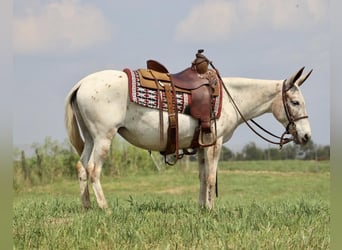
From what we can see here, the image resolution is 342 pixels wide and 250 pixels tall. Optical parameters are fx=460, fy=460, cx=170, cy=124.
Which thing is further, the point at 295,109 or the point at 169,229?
the point at 295,109

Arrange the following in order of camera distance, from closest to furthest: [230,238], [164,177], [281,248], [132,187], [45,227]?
[281,248] < [230,238] < [45,227] < [132,187] < [164,177]

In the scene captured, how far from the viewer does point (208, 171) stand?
636 cm

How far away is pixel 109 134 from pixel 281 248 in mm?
2873

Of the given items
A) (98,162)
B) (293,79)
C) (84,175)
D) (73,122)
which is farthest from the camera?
(293,79)

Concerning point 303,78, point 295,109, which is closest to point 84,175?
point 295,109

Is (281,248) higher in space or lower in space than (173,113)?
lower

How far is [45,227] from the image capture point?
15.1 ft

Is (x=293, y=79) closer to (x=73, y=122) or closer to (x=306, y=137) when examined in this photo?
(x=306, y=137)

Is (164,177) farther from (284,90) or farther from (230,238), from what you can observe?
(230,238)

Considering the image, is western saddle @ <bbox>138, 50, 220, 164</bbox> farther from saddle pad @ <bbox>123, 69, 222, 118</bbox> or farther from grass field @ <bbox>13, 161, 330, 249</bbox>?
grass field @ <bbox>13, 161, 330, 249</bbox>

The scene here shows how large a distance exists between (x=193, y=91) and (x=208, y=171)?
112 cm

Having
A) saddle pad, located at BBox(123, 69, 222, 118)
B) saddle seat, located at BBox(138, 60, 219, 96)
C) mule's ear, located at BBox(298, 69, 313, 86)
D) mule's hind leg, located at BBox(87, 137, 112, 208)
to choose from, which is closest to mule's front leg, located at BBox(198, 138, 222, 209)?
saddle pad, located at BBox(123, 69, 222, 118)

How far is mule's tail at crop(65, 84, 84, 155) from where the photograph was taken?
20.3 feet
